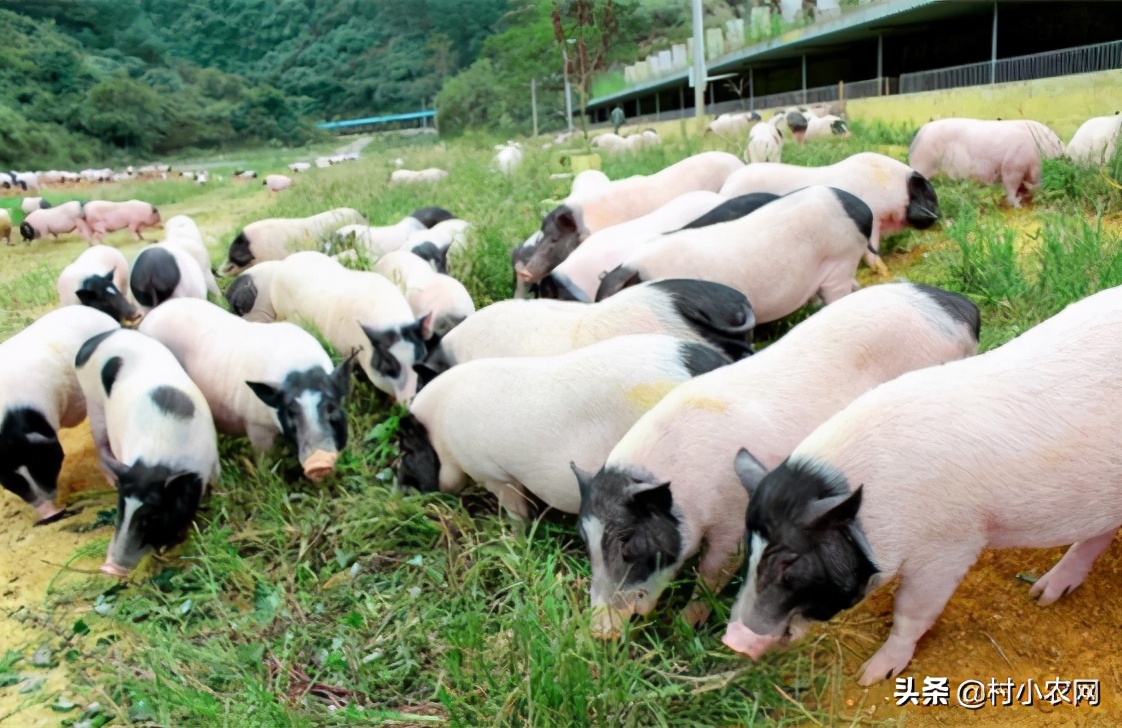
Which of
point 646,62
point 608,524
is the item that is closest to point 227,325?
point 608,524

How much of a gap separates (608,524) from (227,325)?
9.30 ft

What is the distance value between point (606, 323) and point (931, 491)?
5.61ft

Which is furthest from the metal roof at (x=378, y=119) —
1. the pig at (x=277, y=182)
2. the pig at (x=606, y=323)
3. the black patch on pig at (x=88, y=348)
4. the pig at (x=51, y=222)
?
the pig at (x=606, y=323)

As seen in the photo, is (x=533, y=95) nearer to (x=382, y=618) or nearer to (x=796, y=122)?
(x=796, y=122)

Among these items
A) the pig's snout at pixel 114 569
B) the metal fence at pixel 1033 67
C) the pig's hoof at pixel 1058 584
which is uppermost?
the metal fence at pixel 1033 67

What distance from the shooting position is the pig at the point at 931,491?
1.81 metres

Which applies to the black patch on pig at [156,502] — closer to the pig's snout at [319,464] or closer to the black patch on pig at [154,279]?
the pig's snout at [319,464]

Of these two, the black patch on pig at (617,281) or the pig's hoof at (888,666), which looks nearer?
the pig's hoof at (888,666)

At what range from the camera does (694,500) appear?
2.22 meters

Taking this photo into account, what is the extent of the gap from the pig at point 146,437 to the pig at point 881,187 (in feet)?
12.0

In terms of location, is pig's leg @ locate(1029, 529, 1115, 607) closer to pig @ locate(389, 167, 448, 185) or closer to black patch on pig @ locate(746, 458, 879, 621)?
black patch on pig @ locate(746, 458, 879, 621)

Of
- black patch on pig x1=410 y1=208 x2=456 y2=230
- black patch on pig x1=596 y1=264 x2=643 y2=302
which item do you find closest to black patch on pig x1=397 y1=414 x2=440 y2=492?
black patch on pig x1=596 y1=264 x2=643 y2=302

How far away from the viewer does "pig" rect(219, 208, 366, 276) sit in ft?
23.5

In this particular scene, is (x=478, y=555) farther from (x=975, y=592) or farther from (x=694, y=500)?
(x=975, y=592)
